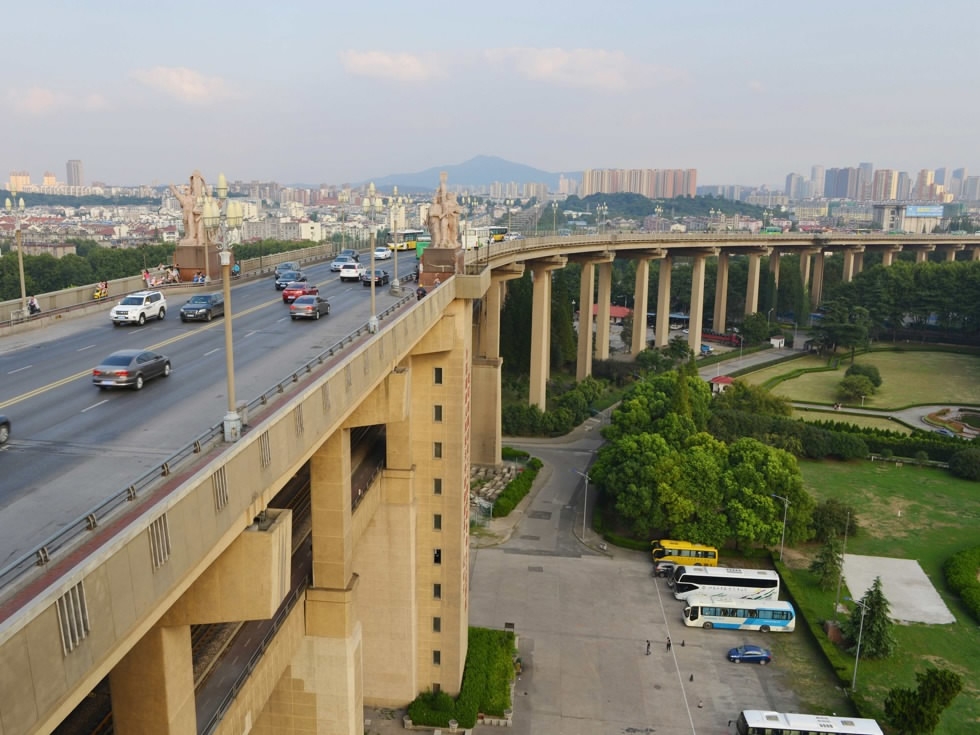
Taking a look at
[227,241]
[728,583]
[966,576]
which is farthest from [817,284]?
[227,241]

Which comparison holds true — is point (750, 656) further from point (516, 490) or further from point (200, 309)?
point (200, 309)

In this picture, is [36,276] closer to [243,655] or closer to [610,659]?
[610,659]

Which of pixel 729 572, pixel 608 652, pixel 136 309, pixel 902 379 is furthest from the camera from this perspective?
pixel 902 379

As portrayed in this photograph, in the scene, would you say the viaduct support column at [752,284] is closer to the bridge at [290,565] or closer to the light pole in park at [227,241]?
the bridge at [290,565]

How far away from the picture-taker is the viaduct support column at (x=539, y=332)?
255 ft

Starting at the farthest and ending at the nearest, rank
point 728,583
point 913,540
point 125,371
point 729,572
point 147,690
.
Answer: point 913,540
point 729,572
point 728,583
point 125,371
point 147,690

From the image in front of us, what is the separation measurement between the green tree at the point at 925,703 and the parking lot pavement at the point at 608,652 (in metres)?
5.44

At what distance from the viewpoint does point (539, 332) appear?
7756cm

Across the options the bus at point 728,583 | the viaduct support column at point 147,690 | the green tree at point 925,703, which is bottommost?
the bus at point 728,583

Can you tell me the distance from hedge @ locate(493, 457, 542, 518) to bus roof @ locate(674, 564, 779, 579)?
14604 mm

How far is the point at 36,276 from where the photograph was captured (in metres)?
106

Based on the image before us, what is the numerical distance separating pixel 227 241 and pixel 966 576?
5030 centimetres

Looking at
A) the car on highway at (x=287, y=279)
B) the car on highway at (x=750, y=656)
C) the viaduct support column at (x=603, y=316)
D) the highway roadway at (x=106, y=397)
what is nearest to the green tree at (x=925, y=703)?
the car on highway at (x=750, y=656)

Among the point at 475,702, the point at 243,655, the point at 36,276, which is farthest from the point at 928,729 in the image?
the point at 36,276
